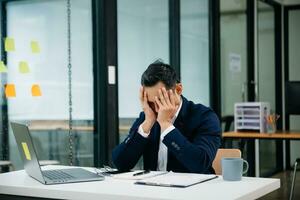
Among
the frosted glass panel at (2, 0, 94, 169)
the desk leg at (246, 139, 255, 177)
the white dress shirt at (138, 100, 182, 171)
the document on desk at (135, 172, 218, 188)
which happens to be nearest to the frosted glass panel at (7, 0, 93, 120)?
the frosted glass panel at (2, 0, 94, 169)

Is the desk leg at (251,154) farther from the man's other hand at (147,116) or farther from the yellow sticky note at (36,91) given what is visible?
the man's other hand at (147,116)

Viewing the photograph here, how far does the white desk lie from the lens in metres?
1.76

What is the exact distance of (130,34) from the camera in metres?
4.02

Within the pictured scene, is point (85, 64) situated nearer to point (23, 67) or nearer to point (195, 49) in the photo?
point (23, 67)

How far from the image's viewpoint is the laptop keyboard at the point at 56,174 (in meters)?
2.17

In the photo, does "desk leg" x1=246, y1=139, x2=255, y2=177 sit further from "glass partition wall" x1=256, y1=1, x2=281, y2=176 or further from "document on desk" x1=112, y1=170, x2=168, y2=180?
"document on desk" x1=112, y1=170, x2=168, y2=180

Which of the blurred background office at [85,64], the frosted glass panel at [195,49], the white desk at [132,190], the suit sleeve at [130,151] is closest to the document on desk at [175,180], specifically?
the white desk at [132,190]

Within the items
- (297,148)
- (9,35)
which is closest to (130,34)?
(9,35)

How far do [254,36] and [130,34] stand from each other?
2968mm

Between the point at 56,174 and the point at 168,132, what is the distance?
527 millimetres

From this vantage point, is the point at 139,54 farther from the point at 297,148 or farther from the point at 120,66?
the point at 297,148

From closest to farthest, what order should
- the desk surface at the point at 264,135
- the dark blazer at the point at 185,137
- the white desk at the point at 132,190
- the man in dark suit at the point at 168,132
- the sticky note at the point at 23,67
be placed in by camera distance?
the white desk at the point at 132,190 < the man in dark suit at the point at 168,132 < the dark blazer at the point at 185,137 < the sticky note at the point at 23,67 < the desk surface at the point at 264,135

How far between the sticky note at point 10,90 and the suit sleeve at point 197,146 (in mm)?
1313

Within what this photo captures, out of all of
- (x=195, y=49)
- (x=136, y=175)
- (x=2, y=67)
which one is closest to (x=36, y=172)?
(x=136, y=175)
